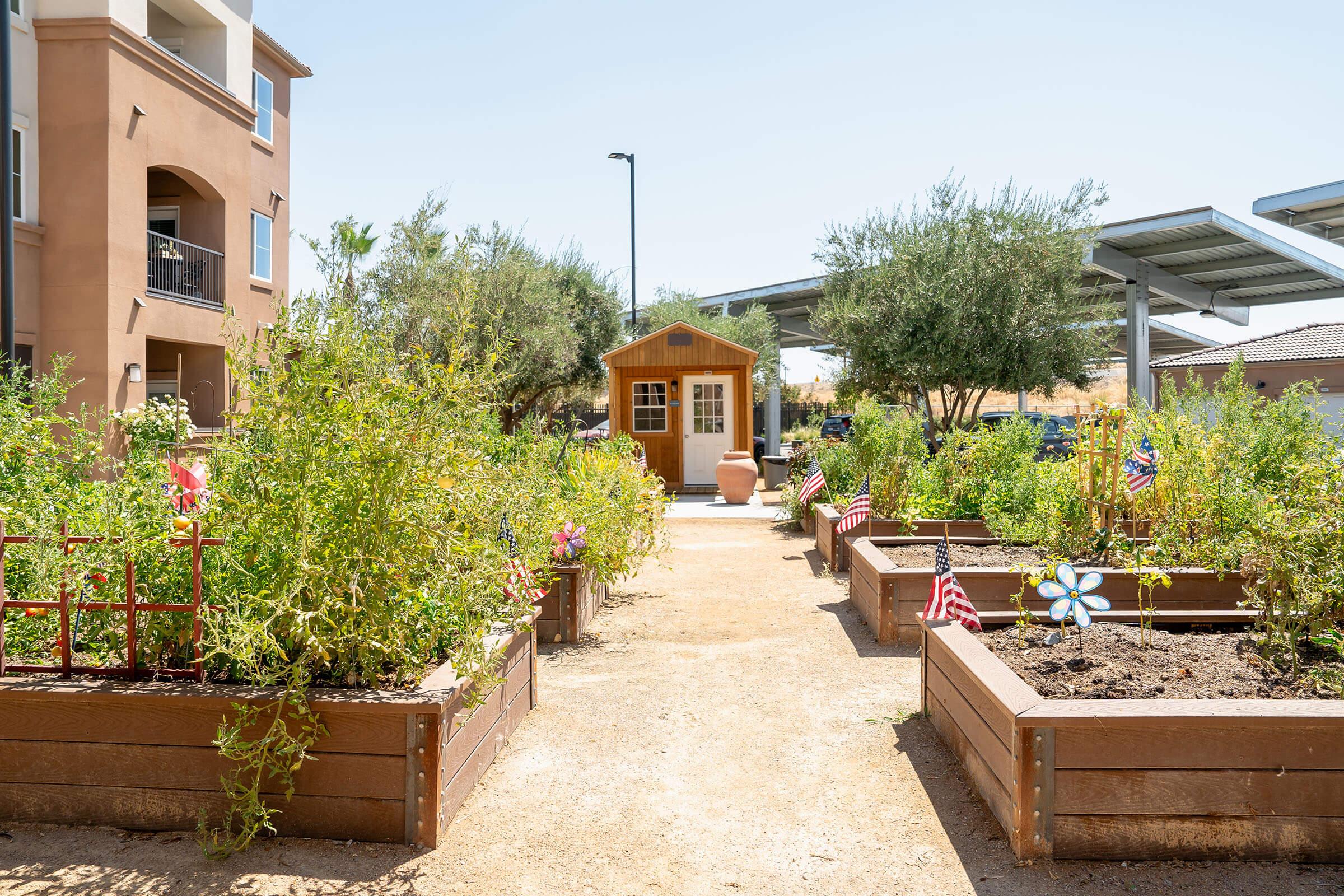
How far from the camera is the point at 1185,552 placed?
5.72 m

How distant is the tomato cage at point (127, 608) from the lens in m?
3.11

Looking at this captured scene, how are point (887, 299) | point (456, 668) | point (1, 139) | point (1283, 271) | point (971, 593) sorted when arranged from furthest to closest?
point (1283, 271)
point (887, 299)
point (1, 139)
point (971, 593)
point (456, 668)

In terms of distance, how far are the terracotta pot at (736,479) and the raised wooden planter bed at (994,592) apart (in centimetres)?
865

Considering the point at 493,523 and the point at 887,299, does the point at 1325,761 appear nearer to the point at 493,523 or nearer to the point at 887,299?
the point at 493,523

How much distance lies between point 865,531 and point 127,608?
21.5ft

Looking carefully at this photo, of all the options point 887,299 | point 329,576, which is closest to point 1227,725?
point 329,576

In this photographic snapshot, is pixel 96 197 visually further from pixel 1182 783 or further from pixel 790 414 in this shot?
pixel 790 414

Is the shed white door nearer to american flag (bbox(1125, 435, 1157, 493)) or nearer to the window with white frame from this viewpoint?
the window with white frame

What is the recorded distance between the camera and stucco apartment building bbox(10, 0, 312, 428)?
1177 centimetres

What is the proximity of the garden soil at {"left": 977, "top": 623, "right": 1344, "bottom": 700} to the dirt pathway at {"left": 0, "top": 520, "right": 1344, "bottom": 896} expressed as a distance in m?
0.55

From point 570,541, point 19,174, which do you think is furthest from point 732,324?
point 570,541

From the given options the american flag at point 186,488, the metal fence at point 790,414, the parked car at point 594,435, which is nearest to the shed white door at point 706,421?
the parked car at point 594,435

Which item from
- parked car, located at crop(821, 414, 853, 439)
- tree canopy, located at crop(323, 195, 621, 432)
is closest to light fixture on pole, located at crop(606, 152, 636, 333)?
tree canopy, located at crop(323, 195, 621, 432)

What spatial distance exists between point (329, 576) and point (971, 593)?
4.06m
